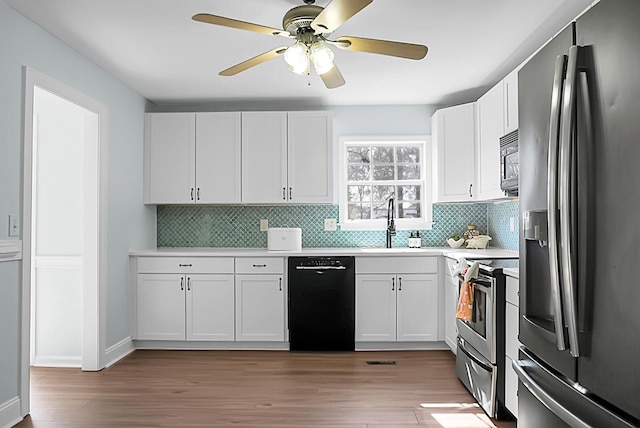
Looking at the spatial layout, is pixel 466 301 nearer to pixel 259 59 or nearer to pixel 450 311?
pixel 450 311

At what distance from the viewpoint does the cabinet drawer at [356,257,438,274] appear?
4.48 m

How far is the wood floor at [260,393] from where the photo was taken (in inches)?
116

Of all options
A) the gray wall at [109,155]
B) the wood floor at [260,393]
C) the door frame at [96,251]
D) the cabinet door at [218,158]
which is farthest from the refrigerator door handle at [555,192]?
the cabinet door at [218,158]

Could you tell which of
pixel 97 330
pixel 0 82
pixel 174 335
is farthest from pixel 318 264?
Answer: pixel 0 82

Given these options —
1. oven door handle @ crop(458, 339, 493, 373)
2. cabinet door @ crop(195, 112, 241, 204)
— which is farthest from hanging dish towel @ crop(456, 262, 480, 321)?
cabinet door @ crop(195, 112, 241, 204)

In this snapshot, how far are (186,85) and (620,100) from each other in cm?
394

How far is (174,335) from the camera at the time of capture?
4547 mm

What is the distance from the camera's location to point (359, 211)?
523cm

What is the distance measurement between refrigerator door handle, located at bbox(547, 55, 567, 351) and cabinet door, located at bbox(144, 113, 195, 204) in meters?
4.05

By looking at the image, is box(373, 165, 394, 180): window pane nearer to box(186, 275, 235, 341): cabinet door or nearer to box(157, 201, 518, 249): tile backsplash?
box(157, 201, 518, 249): tile backsplash

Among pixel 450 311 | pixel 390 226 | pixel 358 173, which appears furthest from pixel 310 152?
pixel 450 311

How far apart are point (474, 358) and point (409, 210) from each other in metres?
2.19

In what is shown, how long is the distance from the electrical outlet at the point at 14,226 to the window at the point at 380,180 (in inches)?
117

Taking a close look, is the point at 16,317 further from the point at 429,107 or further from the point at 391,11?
the point at 429,107
